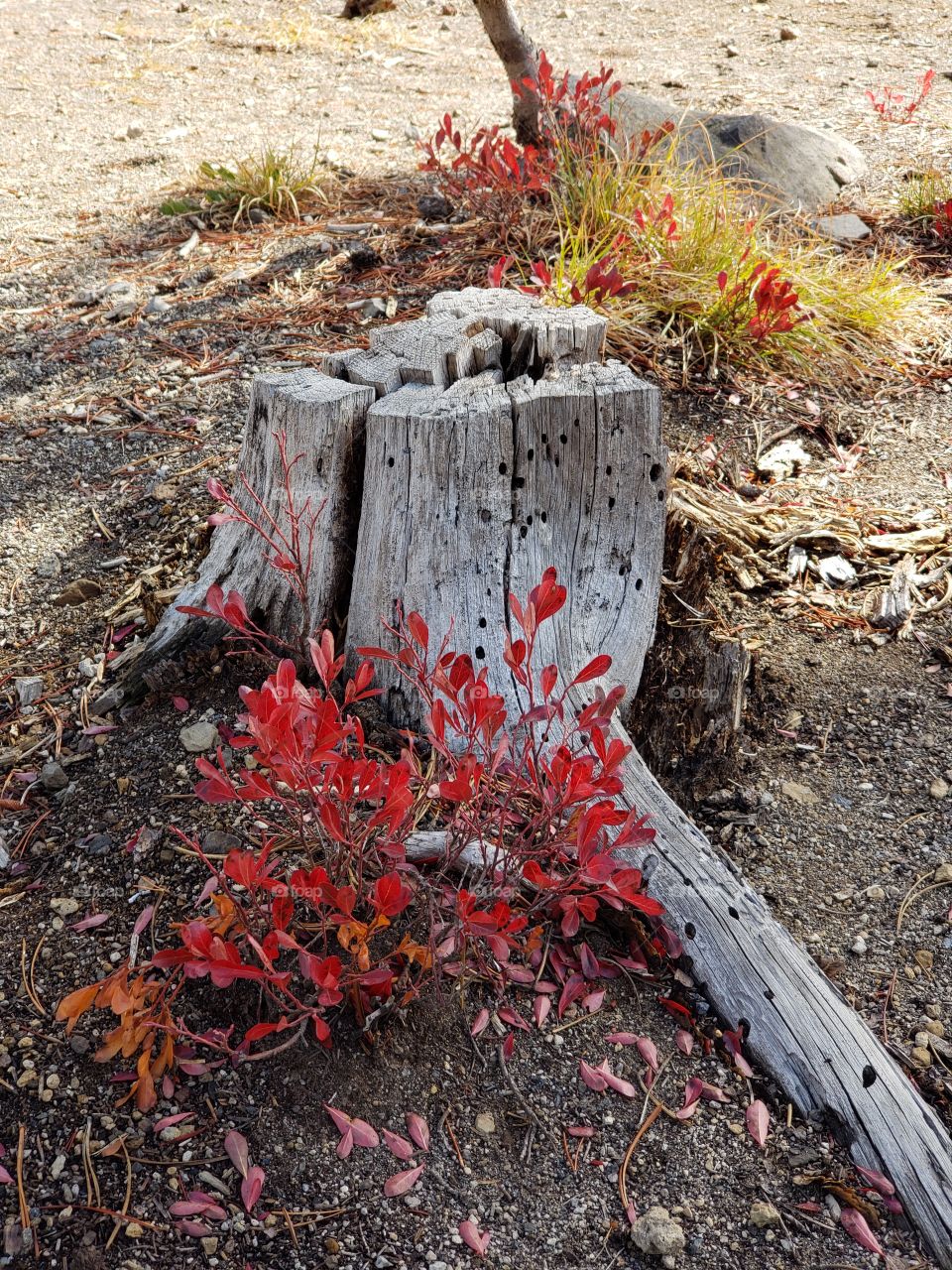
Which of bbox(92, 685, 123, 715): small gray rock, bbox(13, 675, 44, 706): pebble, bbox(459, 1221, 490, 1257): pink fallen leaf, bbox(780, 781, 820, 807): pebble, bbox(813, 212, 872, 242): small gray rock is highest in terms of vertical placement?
bbox(813, 212, 872, 242): small gray rock

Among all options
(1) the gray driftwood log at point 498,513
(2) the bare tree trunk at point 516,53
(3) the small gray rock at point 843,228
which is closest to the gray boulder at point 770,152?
(3) the small gray rock at point 843,228

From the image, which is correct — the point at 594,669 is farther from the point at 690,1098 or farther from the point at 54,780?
the point at 54,780

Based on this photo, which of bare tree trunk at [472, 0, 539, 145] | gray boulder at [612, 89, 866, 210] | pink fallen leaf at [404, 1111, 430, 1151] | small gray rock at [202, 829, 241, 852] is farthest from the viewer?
gray boulder at [612, 89, 866, 210]

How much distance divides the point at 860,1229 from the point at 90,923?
4.95ft

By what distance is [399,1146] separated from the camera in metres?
1.64

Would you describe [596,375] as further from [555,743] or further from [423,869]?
[423,869]

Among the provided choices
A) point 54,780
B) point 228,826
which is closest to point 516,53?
point 54,780

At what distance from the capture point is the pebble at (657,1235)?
159 cm

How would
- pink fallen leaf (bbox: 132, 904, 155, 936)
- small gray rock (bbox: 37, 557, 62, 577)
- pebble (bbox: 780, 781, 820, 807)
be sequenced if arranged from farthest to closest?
small gray rock (bbox: 37, 557, 62, 577) < pebble (bbox: 780, 781, 820, 807) < pink fallen leaf (bbox: 132, 904, 155, 936)

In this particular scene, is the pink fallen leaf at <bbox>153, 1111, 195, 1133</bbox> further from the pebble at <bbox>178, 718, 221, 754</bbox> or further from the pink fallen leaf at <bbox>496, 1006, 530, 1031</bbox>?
the pebble at <bbox>178, 718, 221, 754</bbox>

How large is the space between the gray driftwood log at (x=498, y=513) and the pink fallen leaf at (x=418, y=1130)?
0.50m

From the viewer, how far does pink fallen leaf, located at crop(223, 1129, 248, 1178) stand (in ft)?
5.34

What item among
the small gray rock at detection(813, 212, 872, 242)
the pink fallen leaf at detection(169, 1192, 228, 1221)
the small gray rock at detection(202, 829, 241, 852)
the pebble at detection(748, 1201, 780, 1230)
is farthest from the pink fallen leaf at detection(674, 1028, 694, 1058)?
the small gray rock at detection(813, 212, 872, 242)

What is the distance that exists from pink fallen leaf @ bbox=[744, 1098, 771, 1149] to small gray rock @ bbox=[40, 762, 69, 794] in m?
1.67
